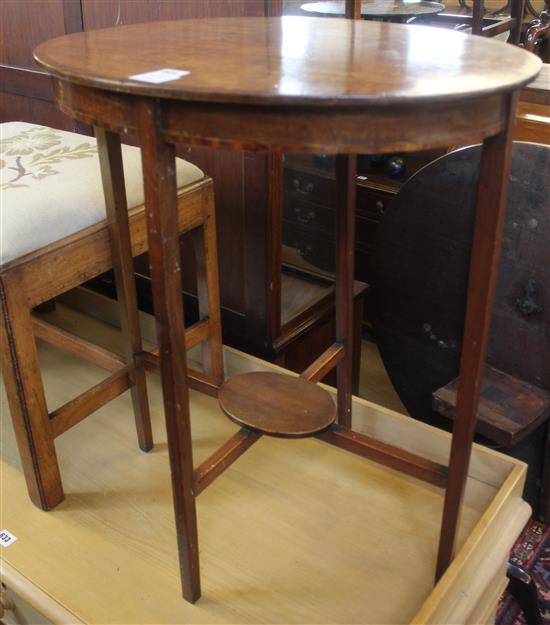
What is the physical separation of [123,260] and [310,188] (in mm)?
378

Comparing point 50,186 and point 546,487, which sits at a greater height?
point 50,186

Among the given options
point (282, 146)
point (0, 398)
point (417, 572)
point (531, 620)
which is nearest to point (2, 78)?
point (0, 398)

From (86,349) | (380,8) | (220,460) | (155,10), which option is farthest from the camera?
(380,8)

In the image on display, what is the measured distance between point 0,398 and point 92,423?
8.2 inches

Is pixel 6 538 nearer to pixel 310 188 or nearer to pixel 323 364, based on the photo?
pixel 323 364

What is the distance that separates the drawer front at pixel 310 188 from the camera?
120 centimetres

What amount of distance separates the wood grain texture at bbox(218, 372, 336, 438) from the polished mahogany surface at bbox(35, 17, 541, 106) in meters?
0.44

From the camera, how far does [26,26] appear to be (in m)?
1.48

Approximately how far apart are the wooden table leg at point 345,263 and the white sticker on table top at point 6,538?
0.50 metres

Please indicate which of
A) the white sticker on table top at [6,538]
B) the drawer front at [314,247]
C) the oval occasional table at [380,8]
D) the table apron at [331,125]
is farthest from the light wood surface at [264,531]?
the oval occasional table at [380,8]

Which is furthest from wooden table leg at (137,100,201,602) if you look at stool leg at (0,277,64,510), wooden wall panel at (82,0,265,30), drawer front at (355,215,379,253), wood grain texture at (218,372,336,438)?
drawer front at (355,215,379,253)

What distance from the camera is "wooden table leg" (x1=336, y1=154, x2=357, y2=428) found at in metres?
0.95

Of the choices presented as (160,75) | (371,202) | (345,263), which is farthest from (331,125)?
(371,202)

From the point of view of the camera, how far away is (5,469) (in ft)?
3.63
